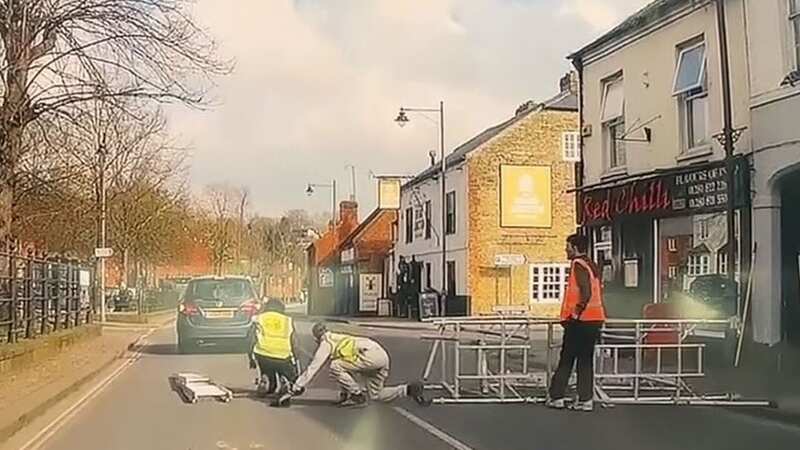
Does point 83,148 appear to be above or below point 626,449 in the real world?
above

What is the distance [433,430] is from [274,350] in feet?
12.1

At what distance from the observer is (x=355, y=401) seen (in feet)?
45.0

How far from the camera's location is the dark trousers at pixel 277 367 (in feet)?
47.8

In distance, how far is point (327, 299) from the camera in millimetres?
68875

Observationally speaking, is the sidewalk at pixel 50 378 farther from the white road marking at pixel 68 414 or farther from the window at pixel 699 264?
the window at pixel 699 264

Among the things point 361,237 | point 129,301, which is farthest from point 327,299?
point 129,301

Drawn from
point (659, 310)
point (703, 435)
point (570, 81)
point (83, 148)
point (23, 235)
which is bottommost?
point (703, 435)

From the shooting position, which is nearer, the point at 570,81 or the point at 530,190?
the point at 530,190

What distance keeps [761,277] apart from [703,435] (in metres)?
6.93

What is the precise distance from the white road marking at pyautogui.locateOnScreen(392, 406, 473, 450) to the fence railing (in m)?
9.26

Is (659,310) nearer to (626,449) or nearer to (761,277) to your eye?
(761,277)

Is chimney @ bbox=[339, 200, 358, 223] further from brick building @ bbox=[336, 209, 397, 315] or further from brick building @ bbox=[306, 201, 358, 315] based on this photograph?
brick building @ bbox=[336, 209, 397, 315]

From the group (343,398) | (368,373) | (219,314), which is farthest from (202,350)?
(368,373)

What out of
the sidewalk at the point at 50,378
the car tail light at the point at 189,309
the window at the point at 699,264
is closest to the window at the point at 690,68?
the window at the point at 699,264
